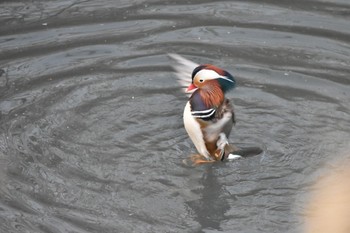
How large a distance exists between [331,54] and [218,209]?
2.80 m

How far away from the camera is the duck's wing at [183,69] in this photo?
7742 millimetres

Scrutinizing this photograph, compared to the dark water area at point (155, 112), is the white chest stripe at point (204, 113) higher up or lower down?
higher up

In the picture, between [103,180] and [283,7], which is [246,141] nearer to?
[103,180]

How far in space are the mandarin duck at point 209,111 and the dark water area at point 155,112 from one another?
27 centimetres

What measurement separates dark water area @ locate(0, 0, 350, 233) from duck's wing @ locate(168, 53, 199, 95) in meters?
0.11

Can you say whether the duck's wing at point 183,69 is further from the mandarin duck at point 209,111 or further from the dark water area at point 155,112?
the mandarin duck at point 209,111

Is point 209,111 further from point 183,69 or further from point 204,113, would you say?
point 183,69

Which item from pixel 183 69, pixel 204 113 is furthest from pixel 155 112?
pixel 204 113

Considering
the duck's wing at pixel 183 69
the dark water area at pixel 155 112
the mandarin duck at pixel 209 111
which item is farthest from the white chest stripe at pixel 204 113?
the duck's wing at pixel 183 69

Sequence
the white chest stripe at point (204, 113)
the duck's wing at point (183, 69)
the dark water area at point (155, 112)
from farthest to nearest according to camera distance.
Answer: the duck's wing at point (183, 69)
the white chest stripe at point (204, 113)
the dark water area at point (155, 112)

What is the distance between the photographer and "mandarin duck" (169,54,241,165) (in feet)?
22.0

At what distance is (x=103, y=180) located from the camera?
6.81 metres

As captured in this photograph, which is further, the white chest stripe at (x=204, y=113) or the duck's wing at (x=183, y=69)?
the duck's wing at (x=183, y=69)

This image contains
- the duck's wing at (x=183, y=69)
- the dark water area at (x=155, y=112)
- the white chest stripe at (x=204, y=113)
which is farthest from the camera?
the duck's wing at (x=183, y=69)
